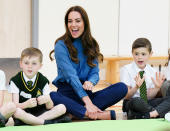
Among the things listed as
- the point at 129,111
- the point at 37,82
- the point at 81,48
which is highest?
the point at 81,48

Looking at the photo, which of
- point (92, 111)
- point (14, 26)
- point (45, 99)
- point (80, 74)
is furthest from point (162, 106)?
point (14, 26)

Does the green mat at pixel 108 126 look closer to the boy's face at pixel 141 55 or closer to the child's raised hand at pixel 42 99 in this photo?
the child's raised hand at pixel 42 99

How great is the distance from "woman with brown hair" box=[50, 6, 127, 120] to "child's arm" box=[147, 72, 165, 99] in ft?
0.68

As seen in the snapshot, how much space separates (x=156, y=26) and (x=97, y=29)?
0.77 m

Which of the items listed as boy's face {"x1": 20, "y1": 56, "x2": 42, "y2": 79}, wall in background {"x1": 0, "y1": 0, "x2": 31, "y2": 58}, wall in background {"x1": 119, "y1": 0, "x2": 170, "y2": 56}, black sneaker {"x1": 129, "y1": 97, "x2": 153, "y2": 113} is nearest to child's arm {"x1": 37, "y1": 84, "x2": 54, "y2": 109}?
boy's face {"x1": 20, "y1": 56, "x2": 42, "y2": 79}

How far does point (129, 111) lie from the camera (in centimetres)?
242

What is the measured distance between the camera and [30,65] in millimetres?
2135

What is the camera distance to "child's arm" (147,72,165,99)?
2.41 metres

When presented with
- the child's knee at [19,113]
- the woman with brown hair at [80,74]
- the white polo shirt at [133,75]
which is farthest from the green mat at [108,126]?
the white polo shirt at [133,75]

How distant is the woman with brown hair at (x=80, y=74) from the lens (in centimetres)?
234

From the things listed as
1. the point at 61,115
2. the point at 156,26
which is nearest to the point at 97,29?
the point at 156,26

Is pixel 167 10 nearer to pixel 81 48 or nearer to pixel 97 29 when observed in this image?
pixel 97 29

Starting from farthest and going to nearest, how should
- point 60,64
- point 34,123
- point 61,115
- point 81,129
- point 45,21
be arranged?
point 45,21, point 60,64, point 61,115, point 34,123, point 81,129

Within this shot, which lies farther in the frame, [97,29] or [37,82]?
[97,29]
